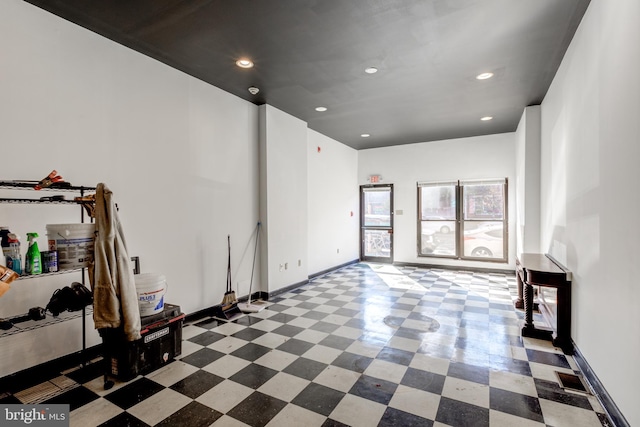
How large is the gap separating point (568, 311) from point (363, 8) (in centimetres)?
353

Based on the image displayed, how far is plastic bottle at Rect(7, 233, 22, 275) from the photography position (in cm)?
219

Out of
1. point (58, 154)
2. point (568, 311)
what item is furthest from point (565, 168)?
point (58, 154)

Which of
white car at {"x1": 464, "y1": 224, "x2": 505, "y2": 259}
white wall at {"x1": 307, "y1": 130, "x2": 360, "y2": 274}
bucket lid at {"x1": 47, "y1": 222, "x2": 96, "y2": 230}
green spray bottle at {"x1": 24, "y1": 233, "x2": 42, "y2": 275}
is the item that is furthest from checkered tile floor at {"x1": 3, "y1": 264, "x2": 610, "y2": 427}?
white car at {"x1": 464, "y1": 224, "x2": 505, "y2": 259}

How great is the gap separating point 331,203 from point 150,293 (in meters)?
4.91

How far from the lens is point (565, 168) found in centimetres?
333

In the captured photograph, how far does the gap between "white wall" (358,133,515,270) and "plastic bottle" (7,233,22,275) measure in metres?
7.07

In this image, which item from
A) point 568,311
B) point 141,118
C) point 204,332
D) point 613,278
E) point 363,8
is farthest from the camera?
point 204,332

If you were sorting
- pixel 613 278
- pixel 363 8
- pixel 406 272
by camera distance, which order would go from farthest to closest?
pixel 406 272 < pixel 363 8 < pixel 613 278

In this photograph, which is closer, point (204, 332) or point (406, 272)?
point (204, 332)

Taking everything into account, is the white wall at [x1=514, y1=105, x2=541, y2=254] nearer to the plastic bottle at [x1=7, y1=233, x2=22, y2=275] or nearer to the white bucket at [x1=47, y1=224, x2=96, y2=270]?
the white bucket at [x1=47, y1=224, x2=96, y2=270]

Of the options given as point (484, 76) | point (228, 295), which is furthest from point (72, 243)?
point (484, 76)

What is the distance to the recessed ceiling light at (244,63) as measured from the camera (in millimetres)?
3521

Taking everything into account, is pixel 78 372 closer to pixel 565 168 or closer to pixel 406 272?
pixel 565 168

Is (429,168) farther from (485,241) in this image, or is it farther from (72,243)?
(72,243)
